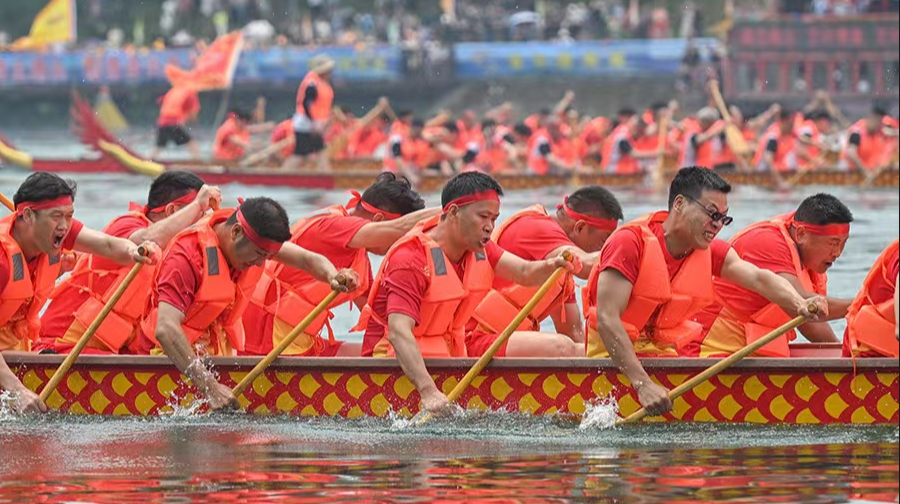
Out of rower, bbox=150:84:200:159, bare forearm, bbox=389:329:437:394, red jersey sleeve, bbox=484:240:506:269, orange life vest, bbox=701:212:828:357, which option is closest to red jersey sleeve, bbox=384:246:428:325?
bare forearm, bbox=389:329:437:394

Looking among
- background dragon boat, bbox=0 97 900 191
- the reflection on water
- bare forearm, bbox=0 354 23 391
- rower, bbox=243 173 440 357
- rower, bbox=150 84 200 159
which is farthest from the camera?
rower, bbox=150 84 200 159

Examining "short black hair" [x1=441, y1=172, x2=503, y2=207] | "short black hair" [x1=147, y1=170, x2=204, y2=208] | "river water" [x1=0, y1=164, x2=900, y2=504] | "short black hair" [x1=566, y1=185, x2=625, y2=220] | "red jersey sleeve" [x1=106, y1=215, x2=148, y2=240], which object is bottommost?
"river water" [x1=0, y1=164, x2=900, y2=504]

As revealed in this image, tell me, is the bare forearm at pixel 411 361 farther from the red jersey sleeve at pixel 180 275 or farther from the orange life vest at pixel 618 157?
the orange life vest at pixel 618 157

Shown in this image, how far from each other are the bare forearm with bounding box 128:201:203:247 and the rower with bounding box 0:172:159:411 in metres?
0.23

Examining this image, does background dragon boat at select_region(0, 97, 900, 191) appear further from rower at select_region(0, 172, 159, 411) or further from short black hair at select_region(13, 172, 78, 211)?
short black hair at select_region(13, 172, 78, 211)

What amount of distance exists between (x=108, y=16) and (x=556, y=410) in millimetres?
34257

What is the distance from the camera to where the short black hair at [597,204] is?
8969 millimetres

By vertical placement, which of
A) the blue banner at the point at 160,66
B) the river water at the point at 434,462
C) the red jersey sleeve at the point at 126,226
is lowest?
the blue banner at the point at 160,66

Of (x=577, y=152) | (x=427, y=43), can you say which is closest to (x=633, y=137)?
(x=577, y=152)

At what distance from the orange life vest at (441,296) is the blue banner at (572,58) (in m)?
25.7

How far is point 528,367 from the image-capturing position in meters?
8.23

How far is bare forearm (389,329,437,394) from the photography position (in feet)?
26.5

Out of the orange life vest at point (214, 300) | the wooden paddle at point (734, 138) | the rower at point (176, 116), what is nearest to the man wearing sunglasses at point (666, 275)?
the orange life vest at point (214, 300)

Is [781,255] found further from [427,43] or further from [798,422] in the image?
[427,43]
